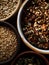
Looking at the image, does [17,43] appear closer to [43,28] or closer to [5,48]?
[5,48]

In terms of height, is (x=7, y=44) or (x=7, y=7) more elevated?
(x=7, y=7)

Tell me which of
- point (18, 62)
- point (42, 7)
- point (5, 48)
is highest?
point (42, 7)

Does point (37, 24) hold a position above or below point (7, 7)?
below

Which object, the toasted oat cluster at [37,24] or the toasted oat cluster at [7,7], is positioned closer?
Result: the toasted oat cluster at [37,24]

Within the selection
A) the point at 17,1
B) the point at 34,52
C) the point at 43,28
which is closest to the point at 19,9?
the point at 17,1
